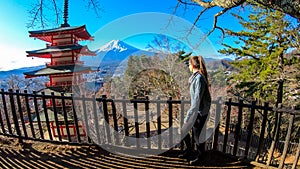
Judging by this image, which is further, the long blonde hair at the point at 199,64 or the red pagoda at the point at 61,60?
the red pagoda at the point at 61,60

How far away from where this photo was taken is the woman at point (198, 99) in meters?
2.54

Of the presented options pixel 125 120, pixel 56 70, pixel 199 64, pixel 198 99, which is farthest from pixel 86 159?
pixel 56 70

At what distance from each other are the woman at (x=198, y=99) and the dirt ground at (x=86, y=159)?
33 cm

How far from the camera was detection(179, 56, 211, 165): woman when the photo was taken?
2543 mm

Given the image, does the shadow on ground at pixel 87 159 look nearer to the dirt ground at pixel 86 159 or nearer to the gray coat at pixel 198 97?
the dirt ground at pixel 86 159

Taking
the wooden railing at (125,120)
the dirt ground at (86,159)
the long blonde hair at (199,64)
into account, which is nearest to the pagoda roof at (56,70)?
the wooden railing at (125,120)

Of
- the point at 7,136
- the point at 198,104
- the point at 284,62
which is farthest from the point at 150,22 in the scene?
the point at 284,62

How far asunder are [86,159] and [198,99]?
2068 millimetres

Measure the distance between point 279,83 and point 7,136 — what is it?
36.5ft

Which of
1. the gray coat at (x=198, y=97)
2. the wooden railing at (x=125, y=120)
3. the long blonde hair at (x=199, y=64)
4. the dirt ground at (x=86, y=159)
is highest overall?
the long blonde hair at (x=199, y=64)

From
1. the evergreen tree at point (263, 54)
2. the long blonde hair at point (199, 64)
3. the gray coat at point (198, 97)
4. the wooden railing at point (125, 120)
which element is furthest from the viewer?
the evergreen tree at point (263, 54)

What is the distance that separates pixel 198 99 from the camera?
8.32 feet

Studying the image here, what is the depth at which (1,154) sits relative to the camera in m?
3.37

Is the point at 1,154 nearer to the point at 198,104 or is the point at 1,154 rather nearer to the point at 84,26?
the point at 198,104
